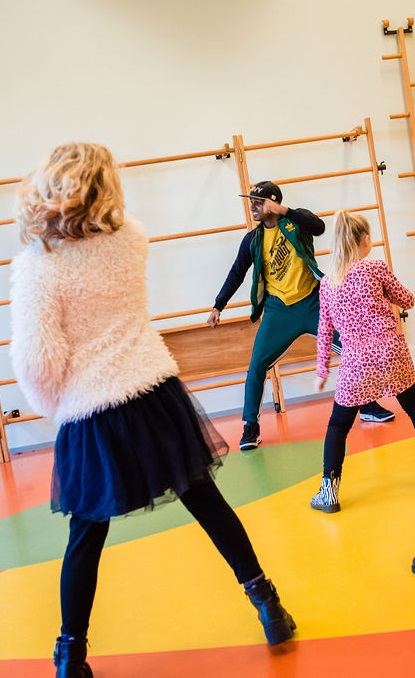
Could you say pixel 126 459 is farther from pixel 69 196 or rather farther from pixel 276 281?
pixel 276 281

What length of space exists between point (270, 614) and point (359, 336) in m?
1.05

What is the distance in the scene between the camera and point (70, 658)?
5.08 ft

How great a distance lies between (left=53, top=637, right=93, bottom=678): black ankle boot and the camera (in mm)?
1549

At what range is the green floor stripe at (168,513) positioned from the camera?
260 cm

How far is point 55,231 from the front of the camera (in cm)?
147

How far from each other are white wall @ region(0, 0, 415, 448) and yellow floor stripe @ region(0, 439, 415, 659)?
2.40 metres

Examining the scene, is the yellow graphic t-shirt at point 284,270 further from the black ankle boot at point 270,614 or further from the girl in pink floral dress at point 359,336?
the black ankle boot at point 270,614

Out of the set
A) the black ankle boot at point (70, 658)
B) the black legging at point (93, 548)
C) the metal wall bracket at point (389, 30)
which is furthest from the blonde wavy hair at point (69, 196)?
the metal wall bracket at point (389, 30)

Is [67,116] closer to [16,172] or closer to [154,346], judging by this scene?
[16,172]

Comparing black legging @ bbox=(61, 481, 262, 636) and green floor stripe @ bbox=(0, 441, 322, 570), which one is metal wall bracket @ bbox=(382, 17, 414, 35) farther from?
black legging @ bbox=(61, 481, 262, 636)

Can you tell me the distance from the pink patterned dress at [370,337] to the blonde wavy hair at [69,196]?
1.10 m

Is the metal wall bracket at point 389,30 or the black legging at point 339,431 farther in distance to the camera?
the metal wall bracket at point 389,30

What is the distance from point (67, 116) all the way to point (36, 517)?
273 cm

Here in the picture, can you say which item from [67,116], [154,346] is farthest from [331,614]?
[67,116]
